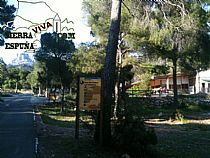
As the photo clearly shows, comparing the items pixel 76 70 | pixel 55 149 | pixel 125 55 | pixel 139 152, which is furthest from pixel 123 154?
pixel 76 70

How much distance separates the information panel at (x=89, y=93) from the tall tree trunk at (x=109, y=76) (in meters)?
1.04

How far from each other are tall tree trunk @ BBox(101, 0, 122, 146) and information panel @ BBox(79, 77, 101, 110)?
1.04m

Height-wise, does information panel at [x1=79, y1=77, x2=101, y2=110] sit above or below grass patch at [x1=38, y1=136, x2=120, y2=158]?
above

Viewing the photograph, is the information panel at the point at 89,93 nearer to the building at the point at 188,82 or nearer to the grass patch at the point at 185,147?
the grass patch at the point at 185,147

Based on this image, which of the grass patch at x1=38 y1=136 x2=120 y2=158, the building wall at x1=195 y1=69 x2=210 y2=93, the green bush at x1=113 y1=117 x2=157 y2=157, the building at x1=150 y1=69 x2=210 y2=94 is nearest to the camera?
the green bush at x1=113 y1=117 x2=157 y2=157

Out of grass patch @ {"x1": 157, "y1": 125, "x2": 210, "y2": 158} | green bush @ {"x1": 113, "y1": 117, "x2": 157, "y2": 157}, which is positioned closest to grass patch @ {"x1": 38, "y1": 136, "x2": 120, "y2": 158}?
green bush @ {"x1": 113, "y1": 117, "x2": 157, "y2": 157}

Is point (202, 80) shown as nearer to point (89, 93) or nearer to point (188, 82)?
point (188, 82)

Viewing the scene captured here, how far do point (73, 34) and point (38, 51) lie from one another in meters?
13.7

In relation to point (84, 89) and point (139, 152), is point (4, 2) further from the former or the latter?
point (139, 152)

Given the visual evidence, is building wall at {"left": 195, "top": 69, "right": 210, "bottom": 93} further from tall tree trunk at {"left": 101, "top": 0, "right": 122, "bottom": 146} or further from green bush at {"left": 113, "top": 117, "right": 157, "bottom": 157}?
green bush at {"left": 113, "top": 117, "right": 157, "bottom": 157}

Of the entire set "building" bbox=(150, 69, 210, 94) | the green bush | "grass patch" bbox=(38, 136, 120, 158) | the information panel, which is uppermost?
"building" bbox=(150, 69, 210, 94)

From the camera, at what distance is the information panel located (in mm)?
15490

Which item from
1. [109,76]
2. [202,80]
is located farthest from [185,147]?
[202,80]

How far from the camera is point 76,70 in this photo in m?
44.6
